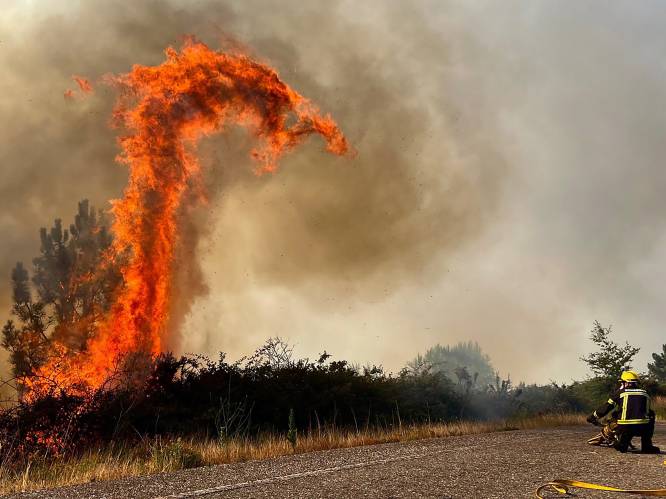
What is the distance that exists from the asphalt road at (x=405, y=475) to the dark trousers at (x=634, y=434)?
0.24 meters

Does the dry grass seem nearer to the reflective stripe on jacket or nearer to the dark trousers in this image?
the dark trousers

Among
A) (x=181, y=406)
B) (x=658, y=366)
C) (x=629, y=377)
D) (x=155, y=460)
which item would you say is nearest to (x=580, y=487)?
(x=629, y=377)

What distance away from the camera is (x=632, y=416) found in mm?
9250

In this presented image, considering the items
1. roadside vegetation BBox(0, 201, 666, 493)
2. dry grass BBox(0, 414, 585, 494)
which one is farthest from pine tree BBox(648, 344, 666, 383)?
dry grass BBox(0, 414, 585, 494)

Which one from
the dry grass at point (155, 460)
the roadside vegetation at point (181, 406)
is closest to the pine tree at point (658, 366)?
the roadside vegetation at point (181, 406)

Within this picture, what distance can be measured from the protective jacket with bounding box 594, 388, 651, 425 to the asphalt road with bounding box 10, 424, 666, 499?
622 millimetres

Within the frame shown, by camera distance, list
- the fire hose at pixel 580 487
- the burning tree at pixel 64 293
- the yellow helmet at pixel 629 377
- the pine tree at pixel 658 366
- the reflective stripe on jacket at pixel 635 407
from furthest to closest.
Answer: the pine tree at pixel 658 366, the burning tree at pixel 64 293, the yellow helmet at pixel 629 377, the reflective stripe on jacket at pixel 635 407, the fire hose at pixel 580 487

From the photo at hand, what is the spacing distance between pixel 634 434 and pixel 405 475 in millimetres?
5152

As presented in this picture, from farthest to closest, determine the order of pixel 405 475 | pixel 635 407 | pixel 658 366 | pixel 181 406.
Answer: pixel 658 366 → pixel 181 406 → pixel 635 407 → pixel 405 475

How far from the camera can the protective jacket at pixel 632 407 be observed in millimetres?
9180

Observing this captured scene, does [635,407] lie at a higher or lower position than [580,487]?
higher

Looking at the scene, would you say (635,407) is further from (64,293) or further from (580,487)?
(64,293)

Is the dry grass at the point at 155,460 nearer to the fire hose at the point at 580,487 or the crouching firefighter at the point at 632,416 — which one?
the crouching firefighter at the point at 632,416

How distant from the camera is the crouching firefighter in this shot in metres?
9.20
